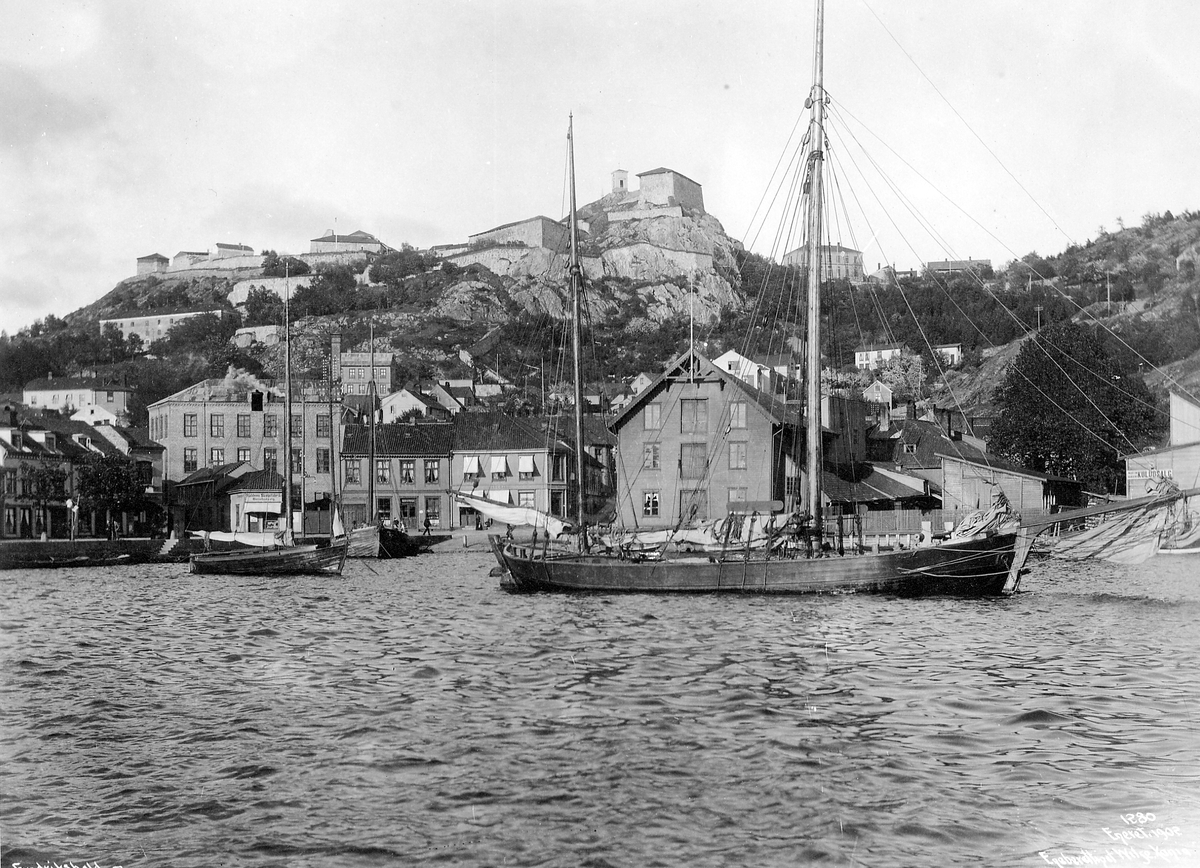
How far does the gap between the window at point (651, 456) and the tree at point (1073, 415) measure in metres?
26.7

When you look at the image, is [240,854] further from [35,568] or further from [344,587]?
[35,568]

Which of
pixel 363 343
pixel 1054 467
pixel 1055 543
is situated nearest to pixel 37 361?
pixel 363 343

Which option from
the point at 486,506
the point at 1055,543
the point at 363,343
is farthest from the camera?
the point at 363,343

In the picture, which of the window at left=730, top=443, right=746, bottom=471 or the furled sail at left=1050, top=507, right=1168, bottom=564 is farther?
the window at left=730, top=443, right=746, bottom=471

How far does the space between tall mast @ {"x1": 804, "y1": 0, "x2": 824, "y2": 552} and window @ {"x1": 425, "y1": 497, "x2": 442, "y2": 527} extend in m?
41.5

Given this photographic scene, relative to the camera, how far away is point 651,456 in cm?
6203

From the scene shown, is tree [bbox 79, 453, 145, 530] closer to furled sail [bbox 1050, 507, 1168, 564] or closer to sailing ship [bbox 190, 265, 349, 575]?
sailing ship [bbox 190, 265, 349, 575]

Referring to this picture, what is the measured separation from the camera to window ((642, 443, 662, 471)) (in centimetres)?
6188

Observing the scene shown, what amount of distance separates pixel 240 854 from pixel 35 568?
50.0 m

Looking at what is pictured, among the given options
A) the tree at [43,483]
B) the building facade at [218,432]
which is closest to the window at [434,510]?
the building facade at [218,432]

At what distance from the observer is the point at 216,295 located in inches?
7628

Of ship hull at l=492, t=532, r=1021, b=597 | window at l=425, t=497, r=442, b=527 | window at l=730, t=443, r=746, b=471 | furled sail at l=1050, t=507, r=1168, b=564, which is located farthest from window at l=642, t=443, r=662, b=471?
furled sail at l=1050, t=507, r=1168, b=564

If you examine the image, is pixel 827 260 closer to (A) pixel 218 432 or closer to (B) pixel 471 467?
(B) pixel 471 467

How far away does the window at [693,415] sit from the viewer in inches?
2402
